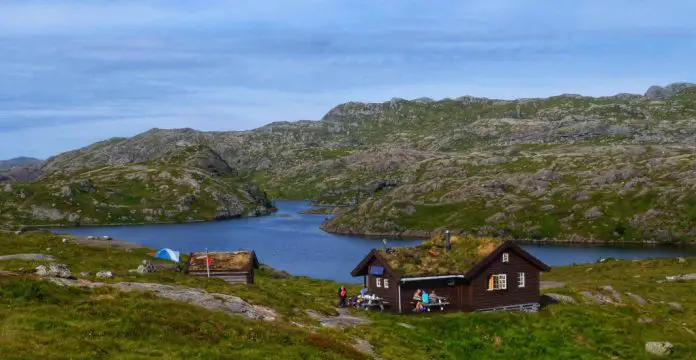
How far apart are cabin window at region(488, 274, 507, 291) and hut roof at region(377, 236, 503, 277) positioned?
2.40 m

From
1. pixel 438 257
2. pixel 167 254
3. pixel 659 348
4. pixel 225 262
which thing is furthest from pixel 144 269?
pixel 659 348

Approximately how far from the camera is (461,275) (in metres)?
58.7

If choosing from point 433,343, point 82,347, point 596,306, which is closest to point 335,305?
point 433,343

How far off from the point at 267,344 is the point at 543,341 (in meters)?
23.5

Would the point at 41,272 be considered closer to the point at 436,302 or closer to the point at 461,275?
the point at 436,302

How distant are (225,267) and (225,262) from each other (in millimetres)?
1043

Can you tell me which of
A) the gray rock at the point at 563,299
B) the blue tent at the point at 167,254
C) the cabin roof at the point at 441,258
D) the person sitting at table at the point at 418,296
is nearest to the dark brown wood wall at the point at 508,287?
the cabin roof at the point at 441,258

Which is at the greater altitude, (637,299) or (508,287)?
(508,287)

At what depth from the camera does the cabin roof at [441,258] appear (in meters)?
59.0

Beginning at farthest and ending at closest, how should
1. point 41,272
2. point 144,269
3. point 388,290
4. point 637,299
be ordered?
point 637,299 < point 388,290 < point 144,269 < point 41,272

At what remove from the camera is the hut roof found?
5925 centimetres

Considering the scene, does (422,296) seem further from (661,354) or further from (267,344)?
(267,344)

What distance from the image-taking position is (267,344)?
29.7m

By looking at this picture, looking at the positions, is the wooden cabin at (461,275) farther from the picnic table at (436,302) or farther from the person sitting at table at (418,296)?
the picnic table at (436,302)
